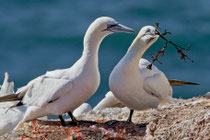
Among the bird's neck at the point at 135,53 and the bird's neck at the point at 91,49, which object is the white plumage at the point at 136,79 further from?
the bird's neck at the point at 91,49

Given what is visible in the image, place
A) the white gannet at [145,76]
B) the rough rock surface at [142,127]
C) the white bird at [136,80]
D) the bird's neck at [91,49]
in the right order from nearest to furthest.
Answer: the rough rock surface at [142,127]
the bird's neck at [91,49]
the white bird at [136,80]
the white gannet at [145,76]

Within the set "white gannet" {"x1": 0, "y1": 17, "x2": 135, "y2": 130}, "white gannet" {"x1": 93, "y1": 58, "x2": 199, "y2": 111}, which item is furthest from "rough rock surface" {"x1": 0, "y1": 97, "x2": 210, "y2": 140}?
"white gannet" {"x1": 93, "y1": 58, "x2": 199, "y2": 111}

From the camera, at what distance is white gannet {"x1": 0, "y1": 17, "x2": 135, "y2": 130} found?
8422 mm

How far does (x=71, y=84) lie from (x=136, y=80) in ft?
4.24

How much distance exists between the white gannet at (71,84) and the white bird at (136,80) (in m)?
0.50

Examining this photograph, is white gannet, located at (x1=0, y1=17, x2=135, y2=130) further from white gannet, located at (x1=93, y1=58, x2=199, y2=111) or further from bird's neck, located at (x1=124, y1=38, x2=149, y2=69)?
white gannet, located at (x1=93, y1=58, x2=199, y2=111)

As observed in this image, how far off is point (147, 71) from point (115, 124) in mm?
Answer: 1435

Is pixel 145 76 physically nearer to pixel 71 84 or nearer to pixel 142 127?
pixel 142 127

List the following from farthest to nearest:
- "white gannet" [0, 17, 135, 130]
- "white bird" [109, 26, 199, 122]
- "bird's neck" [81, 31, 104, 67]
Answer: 1. "white bird" [109, 26, 199, 122]
2. "bird's neck" [81, 31, 104, 67]
3. "white gannet" [0, 17, 135, 130]

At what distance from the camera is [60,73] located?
8711 millimetres

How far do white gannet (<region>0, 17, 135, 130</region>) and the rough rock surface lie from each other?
0.29 meters

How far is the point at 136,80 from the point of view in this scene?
9.09m

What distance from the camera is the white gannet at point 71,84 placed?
332 inches

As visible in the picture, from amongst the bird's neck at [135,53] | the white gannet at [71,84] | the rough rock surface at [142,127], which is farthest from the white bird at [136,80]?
the white gannet at [71,84]
